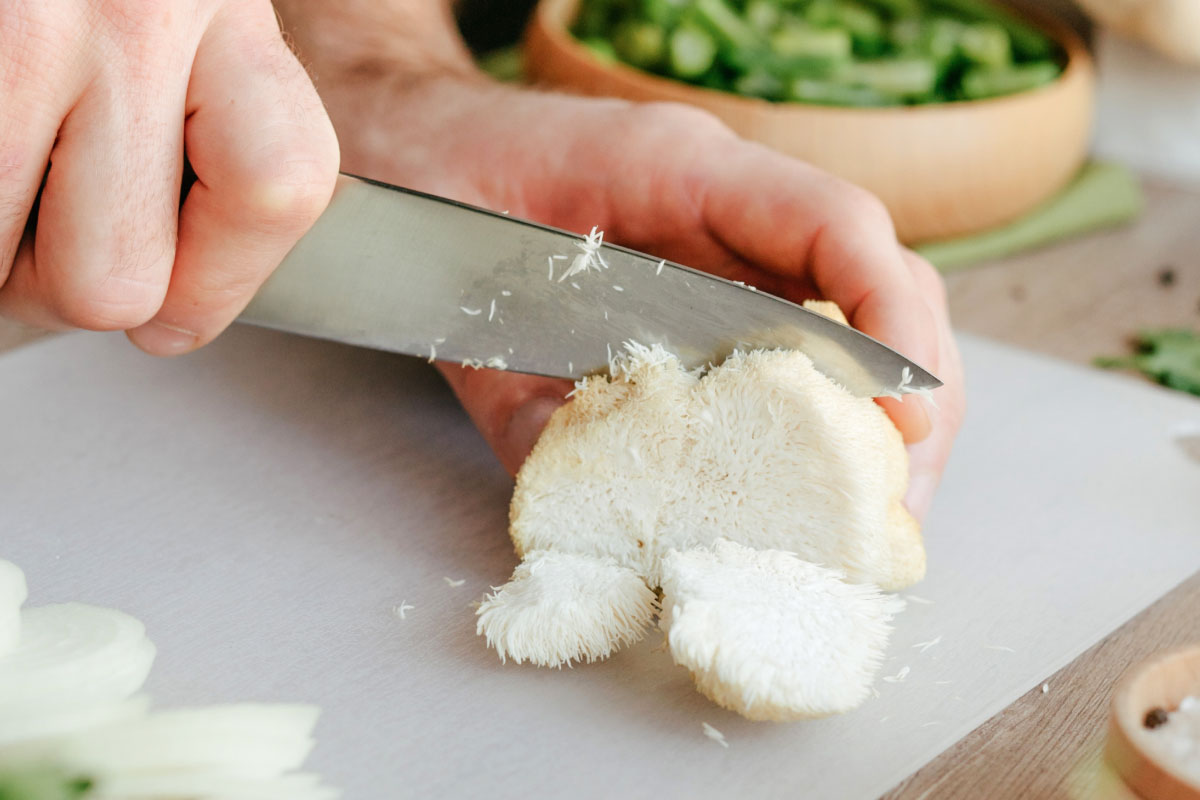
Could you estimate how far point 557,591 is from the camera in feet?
2.85

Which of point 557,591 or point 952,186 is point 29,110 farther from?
point 952,186

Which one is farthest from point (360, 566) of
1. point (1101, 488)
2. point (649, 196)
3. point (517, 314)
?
point (1101, 488)

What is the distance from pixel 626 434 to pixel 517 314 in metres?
0.15

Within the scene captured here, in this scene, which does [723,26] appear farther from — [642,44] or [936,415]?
[936,415]

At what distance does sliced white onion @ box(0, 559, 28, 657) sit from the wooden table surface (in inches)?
22.2

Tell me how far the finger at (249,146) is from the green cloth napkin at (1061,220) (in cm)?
110

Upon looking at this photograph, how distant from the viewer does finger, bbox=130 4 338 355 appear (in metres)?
0.81

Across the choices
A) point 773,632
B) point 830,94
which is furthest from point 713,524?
point 830,94

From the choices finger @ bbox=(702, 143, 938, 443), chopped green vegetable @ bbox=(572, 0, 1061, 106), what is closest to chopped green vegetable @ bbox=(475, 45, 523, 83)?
chopped green vegetable @ bbox=(572, 0, 1061, 106)

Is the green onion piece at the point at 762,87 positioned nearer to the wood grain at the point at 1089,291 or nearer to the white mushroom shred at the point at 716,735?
the wood grain at the point at 1089,291

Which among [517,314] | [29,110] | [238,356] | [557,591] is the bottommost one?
[238,356]

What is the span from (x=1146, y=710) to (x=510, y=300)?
58 centimetres

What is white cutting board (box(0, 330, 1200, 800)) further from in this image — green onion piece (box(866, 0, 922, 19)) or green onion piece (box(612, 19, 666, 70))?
green onion piece (box(866, 0, 922, 19))

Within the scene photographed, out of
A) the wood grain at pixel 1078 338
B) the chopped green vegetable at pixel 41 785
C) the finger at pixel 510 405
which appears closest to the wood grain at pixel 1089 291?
the wood grain at pixel 1078 338
